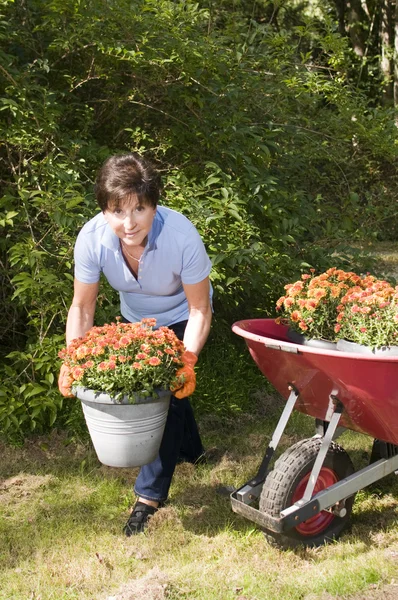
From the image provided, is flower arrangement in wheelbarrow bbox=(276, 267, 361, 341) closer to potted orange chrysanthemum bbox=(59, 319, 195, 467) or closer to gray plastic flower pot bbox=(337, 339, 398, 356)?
gray plastic flower pot bbox=(337, 339, 398, 356)

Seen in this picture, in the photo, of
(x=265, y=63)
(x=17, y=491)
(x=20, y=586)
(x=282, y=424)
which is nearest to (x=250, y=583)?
(x=282, y=424)

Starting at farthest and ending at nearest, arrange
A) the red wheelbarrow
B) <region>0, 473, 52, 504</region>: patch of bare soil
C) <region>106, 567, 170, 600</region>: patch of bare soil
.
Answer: <region>0, 473, 52, 504</region>: patch of bare soil, the red wheelbarrow, <region>106, 567, 170, 600</region>: patch of bare soil

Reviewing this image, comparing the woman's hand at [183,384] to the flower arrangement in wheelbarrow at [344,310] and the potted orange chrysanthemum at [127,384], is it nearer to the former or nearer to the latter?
the potted orange chrysanthemum at [127,384]

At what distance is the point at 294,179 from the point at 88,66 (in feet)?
4.91

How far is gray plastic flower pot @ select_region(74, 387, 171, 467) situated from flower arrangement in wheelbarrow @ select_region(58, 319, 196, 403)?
1.3 inches

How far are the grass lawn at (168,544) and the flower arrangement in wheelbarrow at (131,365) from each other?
60cm

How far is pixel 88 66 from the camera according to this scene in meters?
4.11

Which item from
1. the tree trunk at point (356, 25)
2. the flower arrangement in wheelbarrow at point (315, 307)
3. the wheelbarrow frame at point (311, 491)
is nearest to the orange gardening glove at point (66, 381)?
the wheelbarrow frame at point (311, 491)

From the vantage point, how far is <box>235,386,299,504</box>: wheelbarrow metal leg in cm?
261

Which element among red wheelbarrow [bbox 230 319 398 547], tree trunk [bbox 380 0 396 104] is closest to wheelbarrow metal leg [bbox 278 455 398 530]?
red wheelbarrow [bbox 230 319 398 547]

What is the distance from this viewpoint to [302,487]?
2.68m

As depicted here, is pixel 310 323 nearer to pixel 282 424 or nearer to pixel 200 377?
pixel 282 424

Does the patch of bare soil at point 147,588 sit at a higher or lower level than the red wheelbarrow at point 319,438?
lower

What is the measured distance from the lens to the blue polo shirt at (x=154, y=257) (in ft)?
8.76
